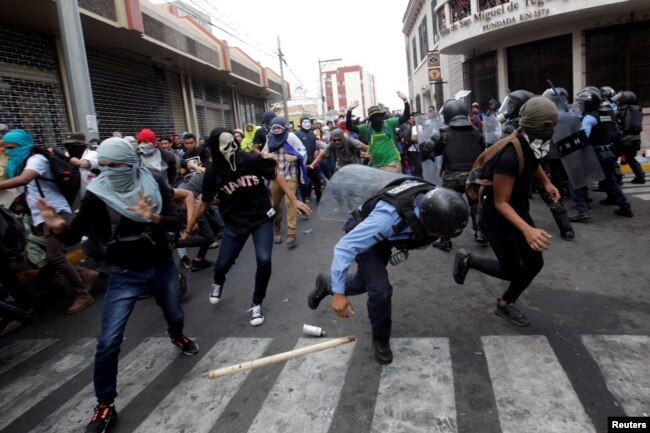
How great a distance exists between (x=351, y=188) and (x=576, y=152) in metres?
3.79

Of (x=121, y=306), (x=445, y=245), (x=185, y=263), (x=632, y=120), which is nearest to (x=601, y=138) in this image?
(x=632, y=120)

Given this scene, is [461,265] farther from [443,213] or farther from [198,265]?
[198,265]

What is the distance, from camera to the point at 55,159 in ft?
15.0

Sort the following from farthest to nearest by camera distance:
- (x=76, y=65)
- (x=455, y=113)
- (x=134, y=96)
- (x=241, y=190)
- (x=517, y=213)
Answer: (x=134, y=96) → (x=76, y=65) → (x=455, y=113) → (x=241, y=190) → (x=517, y=213)

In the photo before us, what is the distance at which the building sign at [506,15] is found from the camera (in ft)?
44.4

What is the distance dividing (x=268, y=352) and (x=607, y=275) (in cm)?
347

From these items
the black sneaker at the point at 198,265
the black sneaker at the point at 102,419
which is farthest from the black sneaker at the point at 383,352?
the black sneaker at the point at 198,265

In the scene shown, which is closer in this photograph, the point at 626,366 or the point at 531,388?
the point at 531,388

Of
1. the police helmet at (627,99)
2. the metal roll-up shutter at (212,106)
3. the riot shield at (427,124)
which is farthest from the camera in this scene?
the metal roll-up shutter at (212,106)

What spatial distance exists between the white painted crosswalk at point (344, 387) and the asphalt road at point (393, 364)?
1cm

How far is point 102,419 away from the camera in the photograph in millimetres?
2600

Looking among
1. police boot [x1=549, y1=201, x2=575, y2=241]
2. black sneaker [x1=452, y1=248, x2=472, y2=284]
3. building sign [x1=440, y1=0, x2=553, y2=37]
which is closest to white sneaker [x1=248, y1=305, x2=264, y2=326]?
black sneaker [x1=452, y1=248, x2=472, y2=284]

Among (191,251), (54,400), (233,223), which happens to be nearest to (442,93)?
(191,251)

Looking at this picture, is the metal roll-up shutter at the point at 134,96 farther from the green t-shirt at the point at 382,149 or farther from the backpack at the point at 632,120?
the backpack at the point at 632,120
